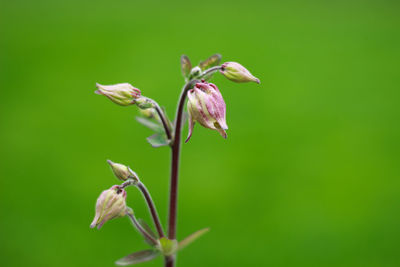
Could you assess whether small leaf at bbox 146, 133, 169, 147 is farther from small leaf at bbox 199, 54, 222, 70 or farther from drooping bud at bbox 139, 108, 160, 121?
small leaf at bbox 199, 54, 222, 70

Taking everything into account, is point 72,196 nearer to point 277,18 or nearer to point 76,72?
point 76,72

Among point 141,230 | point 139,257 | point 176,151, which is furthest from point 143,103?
point 139,257

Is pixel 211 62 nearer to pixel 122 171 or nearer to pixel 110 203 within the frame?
pixel 122 171

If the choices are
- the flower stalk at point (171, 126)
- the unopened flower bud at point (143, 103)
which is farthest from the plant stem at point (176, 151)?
the unopened flower bud at point (143, 103)

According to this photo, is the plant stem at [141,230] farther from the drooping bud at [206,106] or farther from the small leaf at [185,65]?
the small leaf at [185,65]

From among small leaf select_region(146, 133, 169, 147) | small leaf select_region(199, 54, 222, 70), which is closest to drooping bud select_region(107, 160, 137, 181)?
small leaf select_region(146, 133, 169, 147)

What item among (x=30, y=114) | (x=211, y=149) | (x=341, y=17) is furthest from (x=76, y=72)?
(x=341, y=17)
